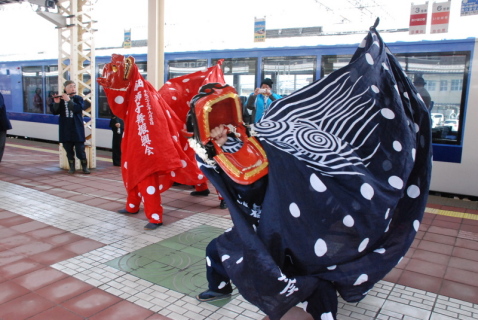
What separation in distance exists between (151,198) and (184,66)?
4.82 meters

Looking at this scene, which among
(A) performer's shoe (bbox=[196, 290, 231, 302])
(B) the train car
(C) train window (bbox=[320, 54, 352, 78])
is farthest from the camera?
(C) train window (bbox=[320, 54, 352, 78])

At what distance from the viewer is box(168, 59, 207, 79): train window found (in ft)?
27.5

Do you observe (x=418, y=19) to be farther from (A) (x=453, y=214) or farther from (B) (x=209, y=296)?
(B) (x=209, y=296)

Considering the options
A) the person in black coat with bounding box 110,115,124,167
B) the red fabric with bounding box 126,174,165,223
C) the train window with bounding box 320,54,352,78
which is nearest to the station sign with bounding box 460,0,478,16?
the train window with bounding box 320,54,352,78

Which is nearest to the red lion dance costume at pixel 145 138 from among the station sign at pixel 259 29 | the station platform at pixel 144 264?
the station platform at pixel 144 264

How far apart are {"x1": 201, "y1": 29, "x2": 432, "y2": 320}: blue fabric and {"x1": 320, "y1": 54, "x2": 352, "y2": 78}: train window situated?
4440 mm

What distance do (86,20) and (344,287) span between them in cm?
726

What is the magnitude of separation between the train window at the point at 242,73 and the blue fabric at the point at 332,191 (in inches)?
206

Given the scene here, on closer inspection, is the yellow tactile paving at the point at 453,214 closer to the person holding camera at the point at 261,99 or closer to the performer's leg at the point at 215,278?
the person holding camera at the point at 261,99

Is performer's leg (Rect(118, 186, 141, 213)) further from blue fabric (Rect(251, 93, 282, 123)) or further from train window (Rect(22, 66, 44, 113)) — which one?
train window (Rect(22, 66, 44, 113))

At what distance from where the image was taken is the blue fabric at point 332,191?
212 cm

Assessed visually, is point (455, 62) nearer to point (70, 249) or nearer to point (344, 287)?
point (344, 287)

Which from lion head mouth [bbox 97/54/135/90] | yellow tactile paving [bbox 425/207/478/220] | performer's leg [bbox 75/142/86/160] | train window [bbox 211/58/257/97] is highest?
train window [bbox 211/58/257/97]

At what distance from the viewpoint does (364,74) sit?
8.21 feet
